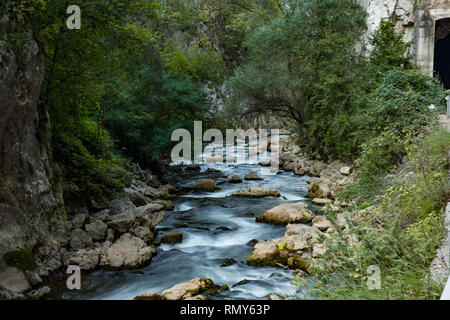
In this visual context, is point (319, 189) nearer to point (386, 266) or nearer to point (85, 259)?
point (85, 259)

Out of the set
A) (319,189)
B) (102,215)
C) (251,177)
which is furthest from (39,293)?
(251,177)

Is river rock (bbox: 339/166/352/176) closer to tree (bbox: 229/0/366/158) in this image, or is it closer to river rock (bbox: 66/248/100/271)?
tree (bbox: 229/0/366/158)

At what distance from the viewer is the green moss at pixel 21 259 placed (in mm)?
5855

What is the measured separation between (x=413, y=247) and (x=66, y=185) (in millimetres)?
7270

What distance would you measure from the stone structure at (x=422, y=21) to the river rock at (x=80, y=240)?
56.4 ft

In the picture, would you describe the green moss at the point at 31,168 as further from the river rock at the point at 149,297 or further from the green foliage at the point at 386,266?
the green foliage at the point at 386,266

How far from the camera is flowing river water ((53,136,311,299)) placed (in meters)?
6.38

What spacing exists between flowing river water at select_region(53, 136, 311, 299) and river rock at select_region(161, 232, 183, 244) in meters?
0.17

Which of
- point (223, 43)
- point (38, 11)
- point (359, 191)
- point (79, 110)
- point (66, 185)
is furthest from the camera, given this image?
point (223, 43)

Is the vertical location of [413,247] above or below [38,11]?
below

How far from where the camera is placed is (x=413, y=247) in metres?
4.24
